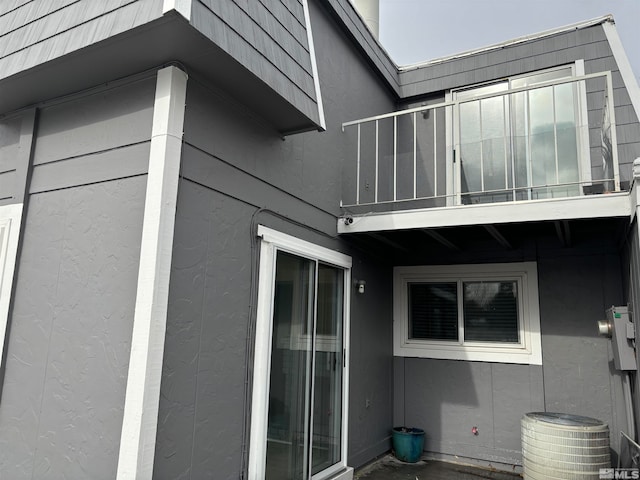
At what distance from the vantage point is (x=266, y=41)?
2705 millimetres

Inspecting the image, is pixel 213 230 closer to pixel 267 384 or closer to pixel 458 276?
pixel 267 384

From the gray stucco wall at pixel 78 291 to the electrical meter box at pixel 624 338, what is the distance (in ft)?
12.3

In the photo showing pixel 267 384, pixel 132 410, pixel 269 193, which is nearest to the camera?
pixel 132 410

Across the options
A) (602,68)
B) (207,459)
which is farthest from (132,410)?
(602,68)

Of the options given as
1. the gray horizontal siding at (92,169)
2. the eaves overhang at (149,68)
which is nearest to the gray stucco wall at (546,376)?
the eaves overhang at (149,68)

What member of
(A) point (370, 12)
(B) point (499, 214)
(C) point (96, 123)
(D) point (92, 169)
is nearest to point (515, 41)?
(A) point (370, 12)

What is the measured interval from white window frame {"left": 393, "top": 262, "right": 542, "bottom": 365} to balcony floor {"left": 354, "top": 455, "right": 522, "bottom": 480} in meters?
1.13

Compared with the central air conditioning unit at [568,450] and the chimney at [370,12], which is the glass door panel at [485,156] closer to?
the central air conditioning unit at [568,450]

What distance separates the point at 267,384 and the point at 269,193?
1.35 metres

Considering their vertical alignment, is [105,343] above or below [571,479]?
above

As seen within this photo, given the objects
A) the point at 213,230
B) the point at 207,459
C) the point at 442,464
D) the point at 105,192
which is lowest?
the point at 442,464

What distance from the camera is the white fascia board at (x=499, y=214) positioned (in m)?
3.33

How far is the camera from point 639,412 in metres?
3.58

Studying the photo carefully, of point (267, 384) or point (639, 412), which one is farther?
point (639, 412)
